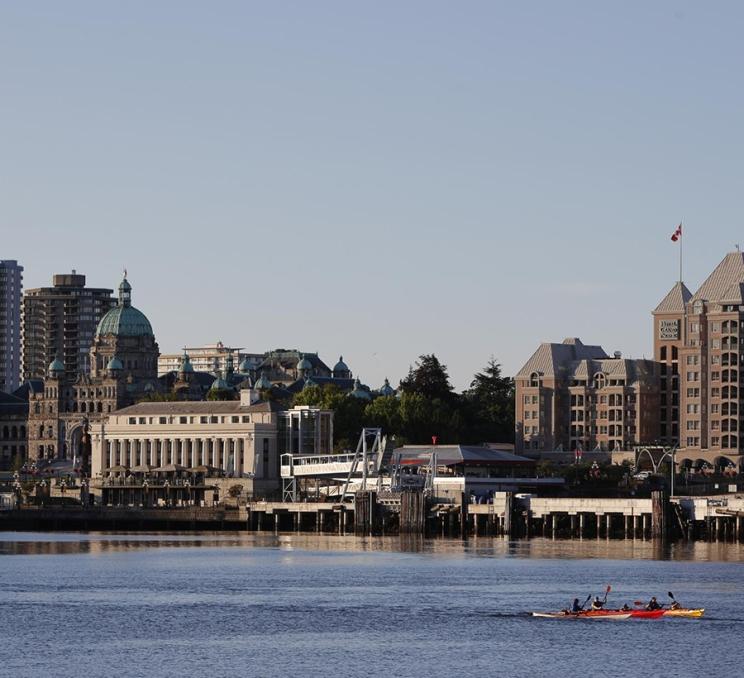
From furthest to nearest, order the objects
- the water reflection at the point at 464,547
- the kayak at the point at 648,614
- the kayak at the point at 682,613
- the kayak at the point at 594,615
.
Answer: the water reflection at the point at 464,547 → the kayak at the point at 594,615 → the kayak at the point at 682,613 → the kayak at the point at 648,614

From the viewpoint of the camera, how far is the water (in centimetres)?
10044

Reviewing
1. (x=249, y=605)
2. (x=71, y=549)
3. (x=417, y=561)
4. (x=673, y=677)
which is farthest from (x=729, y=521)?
(x=673, y=677)

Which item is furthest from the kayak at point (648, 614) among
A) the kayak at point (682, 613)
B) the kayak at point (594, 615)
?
the kayak at point (594, 615)

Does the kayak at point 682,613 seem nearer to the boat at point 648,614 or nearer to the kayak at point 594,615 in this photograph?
the boat at point 648,614

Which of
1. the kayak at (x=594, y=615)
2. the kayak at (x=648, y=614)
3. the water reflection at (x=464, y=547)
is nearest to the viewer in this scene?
the kayak at (x=648, y=614)

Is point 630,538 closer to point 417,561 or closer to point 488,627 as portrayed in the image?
point 417,561

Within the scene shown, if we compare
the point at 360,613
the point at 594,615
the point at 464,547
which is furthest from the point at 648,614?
the point at 464,547

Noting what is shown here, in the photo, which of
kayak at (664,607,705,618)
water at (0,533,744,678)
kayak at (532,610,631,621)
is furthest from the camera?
kayak at (532,610,631,621)

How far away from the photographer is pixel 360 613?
12044 centimetres

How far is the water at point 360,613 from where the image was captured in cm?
10044

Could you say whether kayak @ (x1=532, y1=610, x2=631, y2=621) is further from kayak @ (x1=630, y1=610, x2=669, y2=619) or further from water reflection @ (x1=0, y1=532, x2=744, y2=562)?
water reflection @ (x1=0, y1=532, x2=744, y2=562)

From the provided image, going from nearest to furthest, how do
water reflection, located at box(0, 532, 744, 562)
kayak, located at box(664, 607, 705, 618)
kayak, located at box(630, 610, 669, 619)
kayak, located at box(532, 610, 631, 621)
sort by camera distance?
kayak, located at box(630, 610, 669, 619)
kayak, located at box(664, 607, 705, 618)
kayak, located at box(532, 610, 631, 621)
water reflection, located at box(0, 532, 744, 562)

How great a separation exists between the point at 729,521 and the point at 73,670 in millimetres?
101188

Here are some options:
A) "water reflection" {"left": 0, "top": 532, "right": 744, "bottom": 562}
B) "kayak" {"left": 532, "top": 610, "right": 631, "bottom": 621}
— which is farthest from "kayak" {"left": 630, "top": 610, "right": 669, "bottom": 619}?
"water reflection" {"left": 0, "top": 532, "right": 744, "bottom": 562}
